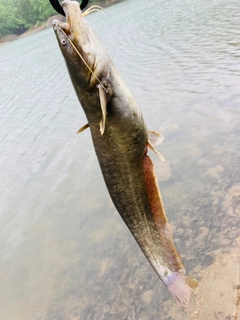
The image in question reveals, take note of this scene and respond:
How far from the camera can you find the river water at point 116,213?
12.0 ft

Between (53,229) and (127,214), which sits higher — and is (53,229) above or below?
below

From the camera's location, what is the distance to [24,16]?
85562 millimetres

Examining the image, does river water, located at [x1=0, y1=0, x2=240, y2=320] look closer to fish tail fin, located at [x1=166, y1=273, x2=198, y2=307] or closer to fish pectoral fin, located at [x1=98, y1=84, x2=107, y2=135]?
fish tail fin, located at [x1=166, y1=273, x2=198, y2=307]

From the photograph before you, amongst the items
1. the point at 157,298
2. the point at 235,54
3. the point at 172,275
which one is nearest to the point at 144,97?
the point at 235,54

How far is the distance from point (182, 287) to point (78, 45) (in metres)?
1.95

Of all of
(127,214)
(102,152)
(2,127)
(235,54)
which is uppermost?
(102,152)

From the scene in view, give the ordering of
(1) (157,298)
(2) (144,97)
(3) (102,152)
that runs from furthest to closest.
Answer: (2) (144,97) < (1) (157,298) < (3) (102,152)

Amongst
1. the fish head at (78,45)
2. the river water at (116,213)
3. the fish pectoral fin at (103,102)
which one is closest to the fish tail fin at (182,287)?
the river water at (116,213)

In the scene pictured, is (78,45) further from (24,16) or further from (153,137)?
(24,16)

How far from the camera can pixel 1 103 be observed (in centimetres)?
1337

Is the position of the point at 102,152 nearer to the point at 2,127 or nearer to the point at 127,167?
the point at 127,167

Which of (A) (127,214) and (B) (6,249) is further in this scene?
(B) (6,249)

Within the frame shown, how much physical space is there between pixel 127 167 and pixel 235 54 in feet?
28.6

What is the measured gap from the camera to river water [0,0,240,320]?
12.0ft
